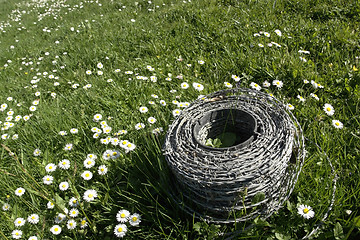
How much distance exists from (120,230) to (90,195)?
0.42 meters

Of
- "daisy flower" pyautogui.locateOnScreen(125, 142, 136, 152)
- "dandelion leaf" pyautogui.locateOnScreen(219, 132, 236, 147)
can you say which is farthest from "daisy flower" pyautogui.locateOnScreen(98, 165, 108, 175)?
"dandelion leaf" pyautogui.locateOnScreen(219, 132, 236, 147)

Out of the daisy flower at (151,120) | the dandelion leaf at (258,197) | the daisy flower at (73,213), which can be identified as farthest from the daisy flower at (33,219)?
the dandelion leaf at (258,197)

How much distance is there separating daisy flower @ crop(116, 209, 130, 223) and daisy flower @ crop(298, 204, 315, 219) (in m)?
1.18

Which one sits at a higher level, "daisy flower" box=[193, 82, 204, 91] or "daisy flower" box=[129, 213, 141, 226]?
"daisy flower" box=[193, 82, 204, 91]

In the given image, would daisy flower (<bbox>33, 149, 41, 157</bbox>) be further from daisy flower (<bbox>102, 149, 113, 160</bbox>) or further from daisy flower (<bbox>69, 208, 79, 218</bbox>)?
daisy flower (<bbox>69, 208, 79, 218</bbox>)

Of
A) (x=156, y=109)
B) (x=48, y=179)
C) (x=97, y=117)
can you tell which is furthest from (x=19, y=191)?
(x=156, y=109)

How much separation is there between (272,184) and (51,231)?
162cm

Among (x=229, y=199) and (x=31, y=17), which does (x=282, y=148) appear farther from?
(x=31, y=17)

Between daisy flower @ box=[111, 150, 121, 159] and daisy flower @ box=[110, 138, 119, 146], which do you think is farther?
daisy flower @ box=[110, 138, 119, 146]

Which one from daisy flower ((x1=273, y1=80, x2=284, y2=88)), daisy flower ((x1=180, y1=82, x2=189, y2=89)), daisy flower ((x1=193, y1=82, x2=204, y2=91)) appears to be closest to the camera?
daisy flower ((x1=273, y1=80, x2=284, y2=88))

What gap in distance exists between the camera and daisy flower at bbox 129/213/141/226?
78.7 inches

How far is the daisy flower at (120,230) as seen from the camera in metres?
1.96

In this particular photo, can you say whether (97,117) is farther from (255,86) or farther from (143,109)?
(255,86)

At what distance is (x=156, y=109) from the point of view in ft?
9.70
